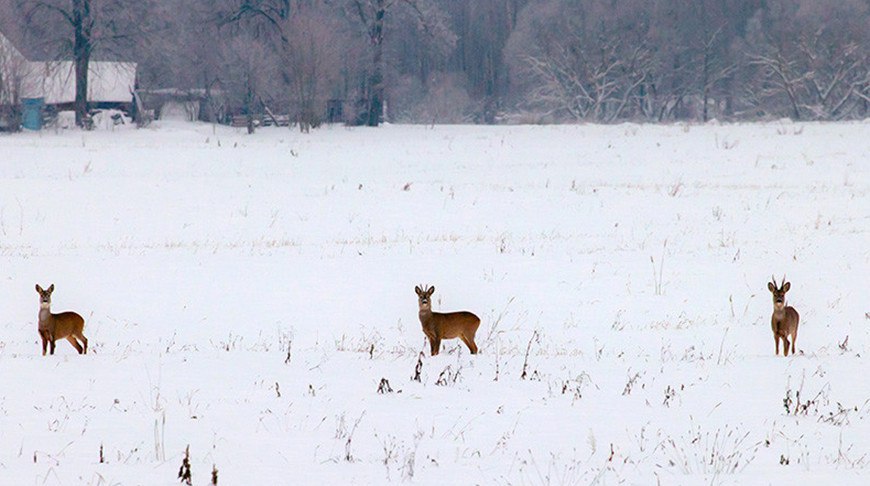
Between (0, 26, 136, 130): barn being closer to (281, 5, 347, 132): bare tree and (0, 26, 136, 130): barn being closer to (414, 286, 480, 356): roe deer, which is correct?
(281, 5, 347, 132): bare tree

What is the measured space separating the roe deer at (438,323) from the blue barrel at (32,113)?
47.9 meters

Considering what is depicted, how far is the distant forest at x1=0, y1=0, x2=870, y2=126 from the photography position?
5441 centimetres

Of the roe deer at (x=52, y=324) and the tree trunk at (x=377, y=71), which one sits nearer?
the roe deer at (x=52, y=324)

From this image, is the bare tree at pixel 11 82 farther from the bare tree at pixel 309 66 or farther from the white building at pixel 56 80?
the bare tree at pixel 309 66

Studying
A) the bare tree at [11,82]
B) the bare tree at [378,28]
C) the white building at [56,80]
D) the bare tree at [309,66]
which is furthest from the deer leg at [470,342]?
the bare tree at [378,28]

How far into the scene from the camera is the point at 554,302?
1359cm

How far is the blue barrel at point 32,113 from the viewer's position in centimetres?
5275

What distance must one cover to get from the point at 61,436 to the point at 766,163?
29.4 metres

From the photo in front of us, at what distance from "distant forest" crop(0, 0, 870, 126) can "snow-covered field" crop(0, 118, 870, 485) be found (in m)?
23.9

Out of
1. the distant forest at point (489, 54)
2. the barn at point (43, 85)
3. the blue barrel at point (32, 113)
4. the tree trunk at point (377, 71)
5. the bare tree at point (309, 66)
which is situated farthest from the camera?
the tree trunk at point (377, 71)

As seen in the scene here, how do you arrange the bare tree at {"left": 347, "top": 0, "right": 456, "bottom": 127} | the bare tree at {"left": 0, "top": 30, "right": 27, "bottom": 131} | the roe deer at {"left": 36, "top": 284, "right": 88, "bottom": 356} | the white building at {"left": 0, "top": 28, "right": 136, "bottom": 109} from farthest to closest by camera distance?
the bare tree at {"left": 347, "top": 0, "right": 456, "bottom": 127}, the white building at {"left": 0, "top": 28, "right": 136, "bottom": 109}, the bare tree at {"left": 0, "top": 30, "right": 27, "bottom": 131}, the roe deer at {"left": 36, "top": 284, "right": 88, "bottom": 356}

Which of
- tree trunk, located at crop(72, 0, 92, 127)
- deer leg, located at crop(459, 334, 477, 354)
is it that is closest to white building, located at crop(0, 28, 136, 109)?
tree trunk, located at crop(72, 0, 92, 127)

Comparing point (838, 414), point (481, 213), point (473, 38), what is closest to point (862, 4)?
point (473, 38)

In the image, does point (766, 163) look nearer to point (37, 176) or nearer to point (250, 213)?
point (250, 213)
